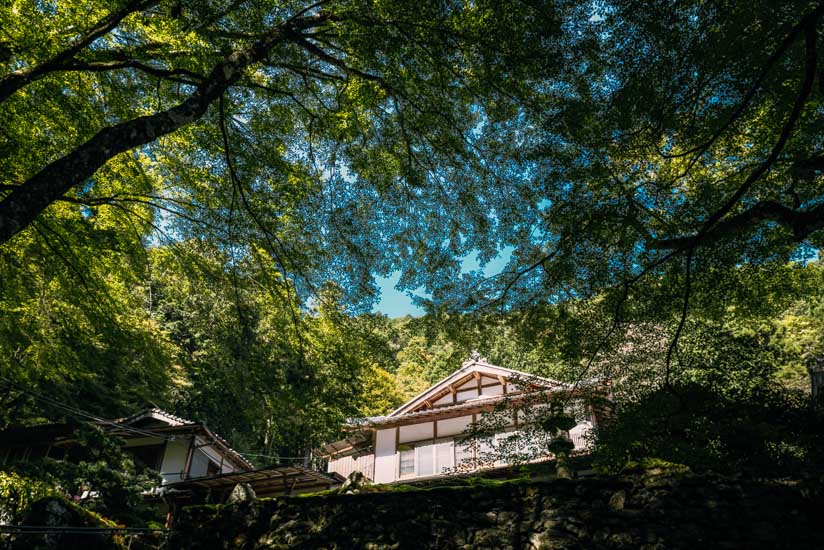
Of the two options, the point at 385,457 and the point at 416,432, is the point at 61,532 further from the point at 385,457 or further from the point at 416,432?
the point at 416,432

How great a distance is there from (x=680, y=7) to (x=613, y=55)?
82cm

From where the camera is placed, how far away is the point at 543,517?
211 inches

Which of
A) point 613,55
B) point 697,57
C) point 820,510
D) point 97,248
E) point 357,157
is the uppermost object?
point 357,157

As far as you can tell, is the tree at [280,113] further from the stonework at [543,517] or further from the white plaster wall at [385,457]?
the white plaster wall at [385,457]

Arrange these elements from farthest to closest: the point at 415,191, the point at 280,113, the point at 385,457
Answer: the point at 385,457
the point at 415,191
the point at 280,113

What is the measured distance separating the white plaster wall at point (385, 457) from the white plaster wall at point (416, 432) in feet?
1.22

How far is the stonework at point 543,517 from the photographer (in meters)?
4.54

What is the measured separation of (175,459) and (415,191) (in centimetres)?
1512

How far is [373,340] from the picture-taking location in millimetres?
8711

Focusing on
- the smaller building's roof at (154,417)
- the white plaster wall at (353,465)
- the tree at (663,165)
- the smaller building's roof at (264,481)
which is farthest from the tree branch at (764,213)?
the smaller building's roof at (154,417)

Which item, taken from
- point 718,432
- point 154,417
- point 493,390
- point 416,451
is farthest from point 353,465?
point 718,432

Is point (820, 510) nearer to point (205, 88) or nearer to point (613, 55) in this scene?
point (613, 55)

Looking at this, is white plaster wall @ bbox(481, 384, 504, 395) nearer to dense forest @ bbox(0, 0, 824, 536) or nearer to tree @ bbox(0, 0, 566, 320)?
dense forest @ bbox(0, 0, 824, 536)

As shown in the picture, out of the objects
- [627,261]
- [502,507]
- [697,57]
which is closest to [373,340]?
[502,507]
